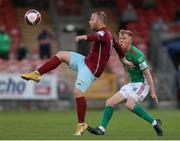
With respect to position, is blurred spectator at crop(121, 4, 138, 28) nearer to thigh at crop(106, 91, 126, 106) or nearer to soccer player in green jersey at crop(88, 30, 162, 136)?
soccer player in green jersey at crop(88, 30, 162, 136)

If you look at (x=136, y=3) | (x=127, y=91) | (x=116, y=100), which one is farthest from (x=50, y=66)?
(x=136, y=3)

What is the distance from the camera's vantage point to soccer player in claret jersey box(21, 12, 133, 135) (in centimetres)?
1480

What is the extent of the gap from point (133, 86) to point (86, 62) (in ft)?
3.67

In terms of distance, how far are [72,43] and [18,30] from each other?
2284mm

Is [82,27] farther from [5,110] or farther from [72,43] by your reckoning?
[5,110]

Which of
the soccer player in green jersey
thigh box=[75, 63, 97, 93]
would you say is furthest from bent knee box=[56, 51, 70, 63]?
the soccer player in green jersey

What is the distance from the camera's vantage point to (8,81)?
2750 cm

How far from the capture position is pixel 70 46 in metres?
34.3

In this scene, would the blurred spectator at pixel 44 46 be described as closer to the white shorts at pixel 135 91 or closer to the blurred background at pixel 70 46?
the blurred background at pixel 70 46

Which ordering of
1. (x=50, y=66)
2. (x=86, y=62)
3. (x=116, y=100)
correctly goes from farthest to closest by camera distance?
(x=116, y=100) < (x=86, y=62) < (x=50, y=66)

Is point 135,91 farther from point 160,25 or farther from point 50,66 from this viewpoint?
point 160,25

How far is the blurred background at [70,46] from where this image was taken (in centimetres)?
2773

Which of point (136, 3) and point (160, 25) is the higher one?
point (136, 3)

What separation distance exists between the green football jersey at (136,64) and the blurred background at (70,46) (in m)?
12.1
